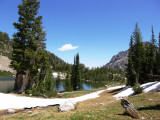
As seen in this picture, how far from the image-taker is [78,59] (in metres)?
61.8

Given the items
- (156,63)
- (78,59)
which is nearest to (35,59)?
(156,63)

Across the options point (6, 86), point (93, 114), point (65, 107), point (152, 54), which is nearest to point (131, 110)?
point (93, 114)

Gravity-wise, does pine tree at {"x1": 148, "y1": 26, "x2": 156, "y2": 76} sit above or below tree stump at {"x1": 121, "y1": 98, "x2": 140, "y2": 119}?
above

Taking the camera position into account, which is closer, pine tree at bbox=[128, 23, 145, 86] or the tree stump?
the tree stump

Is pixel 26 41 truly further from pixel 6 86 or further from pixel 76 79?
pixel 6 86

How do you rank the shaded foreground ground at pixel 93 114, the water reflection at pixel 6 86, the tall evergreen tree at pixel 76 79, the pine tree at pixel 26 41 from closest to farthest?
the shaded foreground ground at pixel 93 114
the pine tree at pixel 26 41
the water reflection at pixel 6 86
the tall evergreen tree at pixel 76 79

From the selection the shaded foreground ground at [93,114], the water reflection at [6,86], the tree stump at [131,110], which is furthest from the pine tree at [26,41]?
the water reflection at [6,86]

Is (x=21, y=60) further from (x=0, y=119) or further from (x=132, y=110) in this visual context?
(x=132, y=110)

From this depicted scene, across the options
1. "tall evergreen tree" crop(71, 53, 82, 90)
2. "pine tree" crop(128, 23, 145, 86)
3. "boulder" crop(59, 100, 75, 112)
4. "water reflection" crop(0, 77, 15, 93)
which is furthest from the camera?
"tall evergreen tree" crop(71, 53, 82, 90)

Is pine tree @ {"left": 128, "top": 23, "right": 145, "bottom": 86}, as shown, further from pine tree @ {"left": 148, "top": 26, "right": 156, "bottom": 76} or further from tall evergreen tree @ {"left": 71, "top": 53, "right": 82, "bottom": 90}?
tall evergreen tree @ {"left": 71, "top": 53, "right": 82, "bottom": 90}

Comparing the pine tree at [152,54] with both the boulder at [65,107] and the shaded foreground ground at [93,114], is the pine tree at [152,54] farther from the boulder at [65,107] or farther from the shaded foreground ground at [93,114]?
the boulder at [65,107]

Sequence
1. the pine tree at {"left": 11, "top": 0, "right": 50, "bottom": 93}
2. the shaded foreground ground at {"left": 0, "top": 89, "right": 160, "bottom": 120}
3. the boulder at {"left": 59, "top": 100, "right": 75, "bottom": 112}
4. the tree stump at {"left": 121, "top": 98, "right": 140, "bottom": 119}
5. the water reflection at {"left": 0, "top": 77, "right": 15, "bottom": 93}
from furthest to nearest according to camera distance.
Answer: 1. the water reflection at {"left": 0, "top": 77, "right": 15, "bottom": 93}
2. the pine tree at {"left": 11, "top": 0, "right": 50, "bottom": 93}
3. the boulder at {"left": 59, "top": 100, "right": 75, "bottom": 112}
4. the shaded foreground ground at {"left": 0, "top": 89, "right": 160, "bottom": 120}
5. the tree stump at {"left": 121, "top": 98, "right": 140, "bottom": 119}

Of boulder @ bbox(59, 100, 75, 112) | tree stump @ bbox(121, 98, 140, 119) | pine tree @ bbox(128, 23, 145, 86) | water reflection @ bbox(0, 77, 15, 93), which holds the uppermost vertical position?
pine tree @ bbox(128, 23, 145, 86)

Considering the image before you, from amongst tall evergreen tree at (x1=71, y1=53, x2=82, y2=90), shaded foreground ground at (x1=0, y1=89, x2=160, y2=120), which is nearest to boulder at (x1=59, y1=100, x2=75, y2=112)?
shaded foreground ground at (x1=0, y1=89, x2=160, y2=120)
